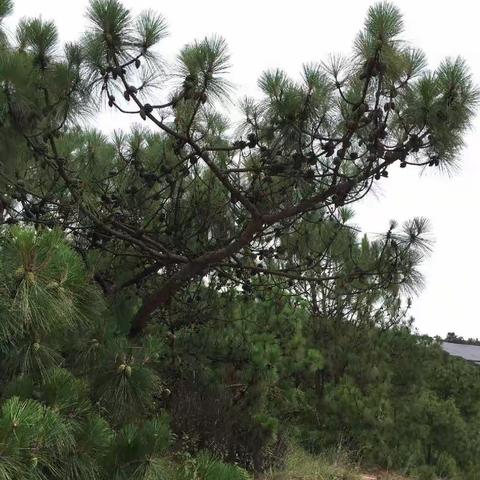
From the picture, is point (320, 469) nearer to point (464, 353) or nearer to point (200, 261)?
point (200, 261)

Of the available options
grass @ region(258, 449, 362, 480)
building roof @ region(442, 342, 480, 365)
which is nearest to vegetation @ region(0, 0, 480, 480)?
grass @ region(258, 449, 362, 480)

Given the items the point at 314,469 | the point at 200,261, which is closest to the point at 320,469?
the point at 314,469

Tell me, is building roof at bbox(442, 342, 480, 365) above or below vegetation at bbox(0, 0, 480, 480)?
above

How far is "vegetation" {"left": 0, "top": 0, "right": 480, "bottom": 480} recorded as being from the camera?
3453mm

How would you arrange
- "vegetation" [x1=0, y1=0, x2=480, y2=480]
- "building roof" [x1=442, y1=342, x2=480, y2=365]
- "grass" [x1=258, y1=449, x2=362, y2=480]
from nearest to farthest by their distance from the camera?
"vegetation" [x1=0, y1=0, x2=480, y2=480]
"grass" [x1=258, y1=449, x2=362, y2=480]
"building roof" [x1=442, y1=342, x2=480, y2=365]

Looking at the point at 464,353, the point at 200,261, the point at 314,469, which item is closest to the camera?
the point at 200,261

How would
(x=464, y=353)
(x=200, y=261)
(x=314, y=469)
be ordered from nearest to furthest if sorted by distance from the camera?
(x=200, y=261) → (x=314, y=469) → (x=464, y=353)

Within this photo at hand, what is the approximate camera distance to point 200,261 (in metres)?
5.20

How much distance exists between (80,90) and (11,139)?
0.63m

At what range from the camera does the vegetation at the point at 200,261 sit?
3453 millimetres

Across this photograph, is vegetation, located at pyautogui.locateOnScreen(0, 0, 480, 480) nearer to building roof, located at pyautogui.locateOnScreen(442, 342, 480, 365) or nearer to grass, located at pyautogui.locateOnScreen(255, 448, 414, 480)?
grass, located at pyautogui.locateOnScreen(255, 448, 414, 480)

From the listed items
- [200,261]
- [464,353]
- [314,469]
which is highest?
[464,353]

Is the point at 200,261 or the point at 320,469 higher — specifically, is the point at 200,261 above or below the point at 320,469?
above

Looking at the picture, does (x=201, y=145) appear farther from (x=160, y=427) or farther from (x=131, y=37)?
(x=160, y=427)
